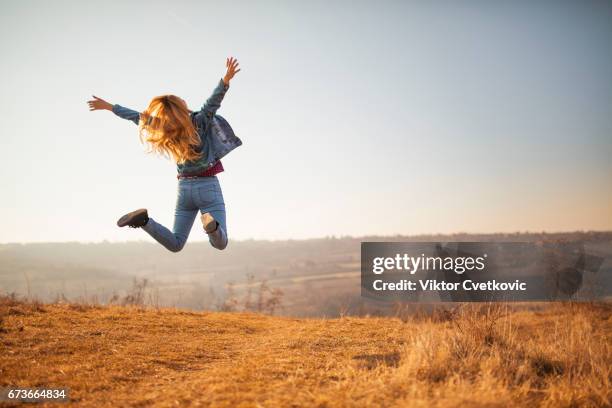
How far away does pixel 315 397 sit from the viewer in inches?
139

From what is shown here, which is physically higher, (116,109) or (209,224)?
(116,109)

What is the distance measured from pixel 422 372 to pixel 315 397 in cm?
114

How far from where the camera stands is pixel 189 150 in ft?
18.5

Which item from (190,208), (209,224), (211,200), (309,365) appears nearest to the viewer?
(309,365)

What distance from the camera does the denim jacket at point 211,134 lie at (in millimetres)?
5754

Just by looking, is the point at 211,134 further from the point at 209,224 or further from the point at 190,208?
the point at 209,224

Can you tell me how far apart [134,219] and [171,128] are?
48.2 inches

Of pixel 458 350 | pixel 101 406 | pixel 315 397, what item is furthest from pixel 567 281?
pixel 101 406

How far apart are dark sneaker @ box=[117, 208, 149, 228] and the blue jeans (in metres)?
0.08

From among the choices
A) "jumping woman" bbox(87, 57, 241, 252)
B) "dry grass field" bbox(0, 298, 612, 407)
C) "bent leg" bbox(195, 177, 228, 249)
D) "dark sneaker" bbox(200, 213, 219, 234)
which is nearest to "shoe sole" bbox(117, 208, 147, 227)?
"jumping woman" bbox(87, 57, 241, 252)

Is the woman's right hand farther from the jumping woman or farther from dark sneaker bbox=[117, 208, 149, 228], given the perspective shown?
dark sneaker bbox=[117, 208, 149, 228]

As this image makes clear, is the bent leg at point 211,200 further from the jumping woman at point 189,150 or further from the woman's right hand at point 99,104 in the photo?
the woman's right hand at point 99,104

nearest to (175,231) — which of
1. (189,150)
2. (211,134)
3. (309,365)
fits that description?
(189,150)

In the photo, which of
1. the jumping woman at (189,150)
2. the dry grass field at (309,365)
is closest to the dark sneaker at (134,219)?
the jumping woman at (189,150)
